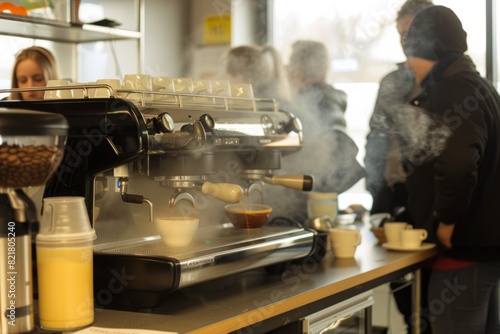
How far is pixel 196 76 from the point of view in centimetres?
438

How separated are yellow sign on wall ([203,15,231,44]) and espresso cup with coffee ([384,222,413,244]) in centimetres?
212

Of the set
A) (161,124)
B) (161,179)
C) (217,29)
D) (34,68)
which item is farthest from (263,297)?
(217,29)

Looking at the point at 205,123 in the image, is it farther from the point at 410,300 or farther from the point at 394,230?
the point at 410,300

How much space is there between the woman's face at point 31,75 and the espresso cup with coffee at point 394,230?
1594 millimetres

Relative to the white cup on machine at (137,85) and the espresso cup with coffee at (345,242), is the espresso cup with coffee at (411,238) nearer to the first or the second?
the espresso cup with coffee at (345,242)

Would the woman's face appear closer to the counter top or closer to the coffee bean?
the counter top

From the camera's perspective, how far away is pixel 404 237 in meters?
2.40

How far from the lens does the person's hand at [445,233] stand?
237 centimetres

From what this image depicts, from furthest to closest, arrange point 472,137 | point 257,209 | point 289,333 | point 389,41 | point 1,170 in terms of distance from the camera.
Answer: point 389,41
point 472,137
point 257,209
point 289,333
point 1,170

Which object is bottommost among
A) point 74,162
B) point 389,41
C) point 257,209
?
point 257,209

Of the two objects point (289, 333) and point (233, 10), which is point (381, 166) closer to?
point (289, 333)

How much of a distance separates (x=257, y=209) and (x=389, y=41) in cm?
207

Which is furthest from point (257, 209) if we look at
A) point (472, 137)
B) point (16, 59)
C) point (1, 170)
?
point (16, 59)

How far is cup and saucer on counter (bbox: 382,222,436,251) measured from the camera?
2391mm
